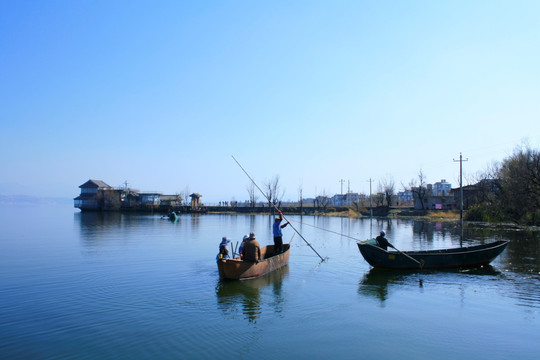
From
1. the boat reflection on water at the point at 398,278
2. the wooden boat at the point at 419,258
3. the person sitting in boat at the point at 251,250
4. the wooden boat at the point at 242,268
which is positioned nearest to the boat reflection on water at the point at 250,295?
the wooden boat at the point at 242,268

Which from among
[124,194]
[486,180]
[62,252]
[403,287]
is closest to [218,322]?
[403,287]

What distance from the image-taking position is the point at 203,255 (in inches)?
845

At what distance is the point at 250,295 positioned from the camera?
12.8 m

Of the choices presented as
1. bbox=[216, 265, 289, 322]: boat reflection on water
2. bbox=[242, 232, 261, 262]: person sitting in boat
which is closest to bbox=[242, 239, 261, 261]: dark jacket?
bbox=[242, 232, 261, 262]: person sitting in boat

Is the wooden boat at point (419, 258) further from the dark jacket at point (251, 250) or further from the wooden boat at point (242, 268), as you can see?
the dark jacket at point (251, 250)

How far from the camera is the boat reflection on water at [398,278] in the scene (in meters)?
13.7

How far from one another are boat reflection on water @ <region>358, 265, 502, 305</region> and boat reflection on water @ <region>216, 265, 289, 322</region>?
9.99 feet

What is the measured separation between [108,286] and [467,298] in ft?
39.4

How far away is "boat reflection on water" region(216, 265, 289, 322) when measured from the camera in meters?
11.2

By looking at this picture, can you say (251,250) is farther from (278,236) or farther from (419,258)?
(419,258)

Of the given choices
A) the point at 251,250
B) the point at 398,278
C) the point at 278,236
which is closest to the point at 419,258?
the point at 398,278

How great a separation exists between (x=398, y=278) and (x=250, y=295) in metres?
6.50

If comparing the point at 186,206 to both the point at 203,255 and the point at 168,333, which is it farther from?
the point at 168,333

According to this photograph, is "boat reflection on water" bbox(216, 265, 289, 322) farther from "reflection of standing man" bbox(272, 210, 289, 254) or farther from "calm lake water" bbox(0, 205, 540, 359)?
"reflection of standing man" bbox(272, 210, 289, 254)
